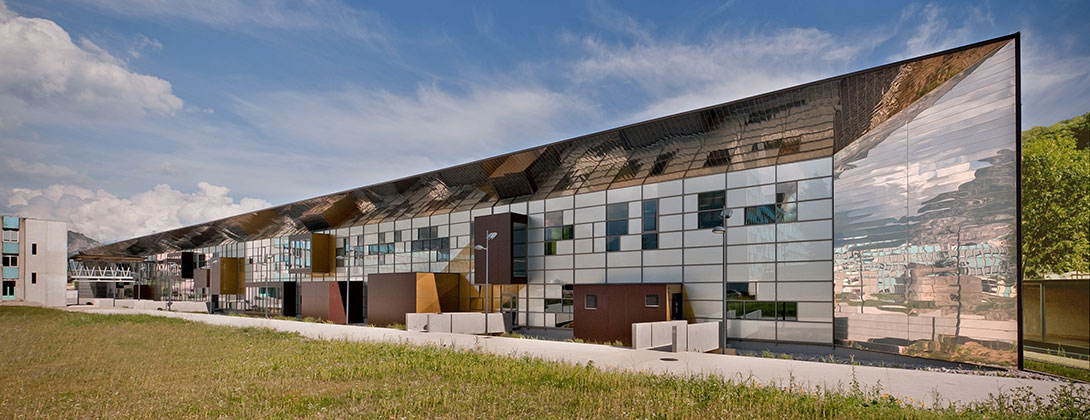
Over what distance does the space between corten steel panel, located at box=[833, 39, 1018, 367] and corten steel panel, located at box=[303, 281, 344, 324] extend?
3518cm

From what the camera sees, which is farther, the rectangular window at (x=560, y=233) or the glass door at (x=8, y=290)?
the glass door at (x=8, y=290)

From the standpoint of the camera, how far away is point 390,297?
41.9 meters

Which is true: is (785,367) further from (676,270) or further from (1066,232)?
(1066,232)

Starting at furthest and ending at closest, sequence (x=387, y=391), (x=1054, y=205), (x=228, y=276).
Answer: (x=228, y=276)
(x=1054, y=205)
(x=387, y=391)

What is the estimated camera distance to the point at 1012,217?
1997 cm

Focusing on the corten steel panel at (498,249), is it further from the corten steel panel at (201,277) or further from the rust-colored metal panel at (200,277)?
the rust-colored metal panel at (200,277)

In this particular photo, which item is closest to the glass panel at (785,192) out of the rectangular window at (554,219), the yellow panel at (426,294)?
the rectangular window at (554,219)

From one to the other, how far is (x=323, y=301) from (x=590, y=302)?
87.3 ft

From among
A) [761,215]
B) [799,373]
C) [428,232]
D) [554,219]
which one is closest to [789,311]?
[761,215]

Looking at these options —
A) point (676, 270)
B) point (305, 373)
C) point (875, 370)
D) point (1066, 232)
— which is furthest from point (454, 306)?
point (1066, 232)

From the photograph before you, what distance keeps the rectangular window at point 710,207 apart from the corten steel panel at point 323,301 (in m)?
29.2

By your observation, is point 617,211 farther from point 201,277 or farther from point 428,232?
point 201,277

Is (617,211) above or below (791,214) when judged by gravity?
above

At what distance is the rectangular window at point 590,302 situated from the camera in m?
30.7
